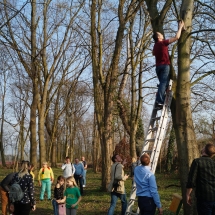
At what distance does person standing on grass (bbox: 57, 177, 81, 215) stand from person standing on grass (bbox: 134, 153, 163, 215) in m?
2.12

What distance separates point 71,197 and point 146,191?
239 centimetres

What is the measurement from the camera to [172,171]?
32.3 metres

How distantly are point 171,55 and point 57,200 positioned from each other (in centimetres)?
441

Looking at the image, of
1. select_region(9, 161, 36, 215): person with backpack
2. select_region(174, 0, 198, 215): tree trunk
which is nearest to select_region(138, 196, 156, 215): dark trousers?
select_region(174, 0, 198, 215): tree trunk

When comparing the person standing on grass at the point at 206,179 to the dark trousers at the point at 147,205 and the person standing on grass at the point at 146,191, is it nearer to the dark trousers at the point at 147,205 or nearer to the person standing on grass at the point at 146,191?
the person standing on grass at the point at 146,191

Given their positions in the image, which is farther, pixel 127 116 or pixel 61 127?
pixel 61 127

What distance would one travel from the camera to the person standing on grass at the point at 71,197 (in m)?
8.27

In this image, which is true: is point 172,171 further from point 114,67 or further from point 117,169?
point 117,169

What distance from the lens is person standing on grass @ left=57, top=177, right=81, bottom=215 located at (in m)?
8.27

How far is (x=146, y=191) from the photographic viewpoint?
655cm

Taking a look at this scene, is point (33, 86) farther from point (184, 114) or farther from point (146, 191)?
point (146, 191)

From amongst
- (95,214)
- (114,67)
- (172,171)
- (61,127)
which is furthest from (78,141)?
(95,214)

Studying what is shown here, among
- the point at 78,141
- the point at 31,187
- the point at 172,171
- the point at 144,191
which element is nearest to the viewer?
the point at 144,191

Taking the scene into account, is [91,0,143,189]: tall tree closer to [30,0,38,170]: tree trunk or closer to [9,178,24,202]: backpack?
[30,0,38,170]: tree trunk
